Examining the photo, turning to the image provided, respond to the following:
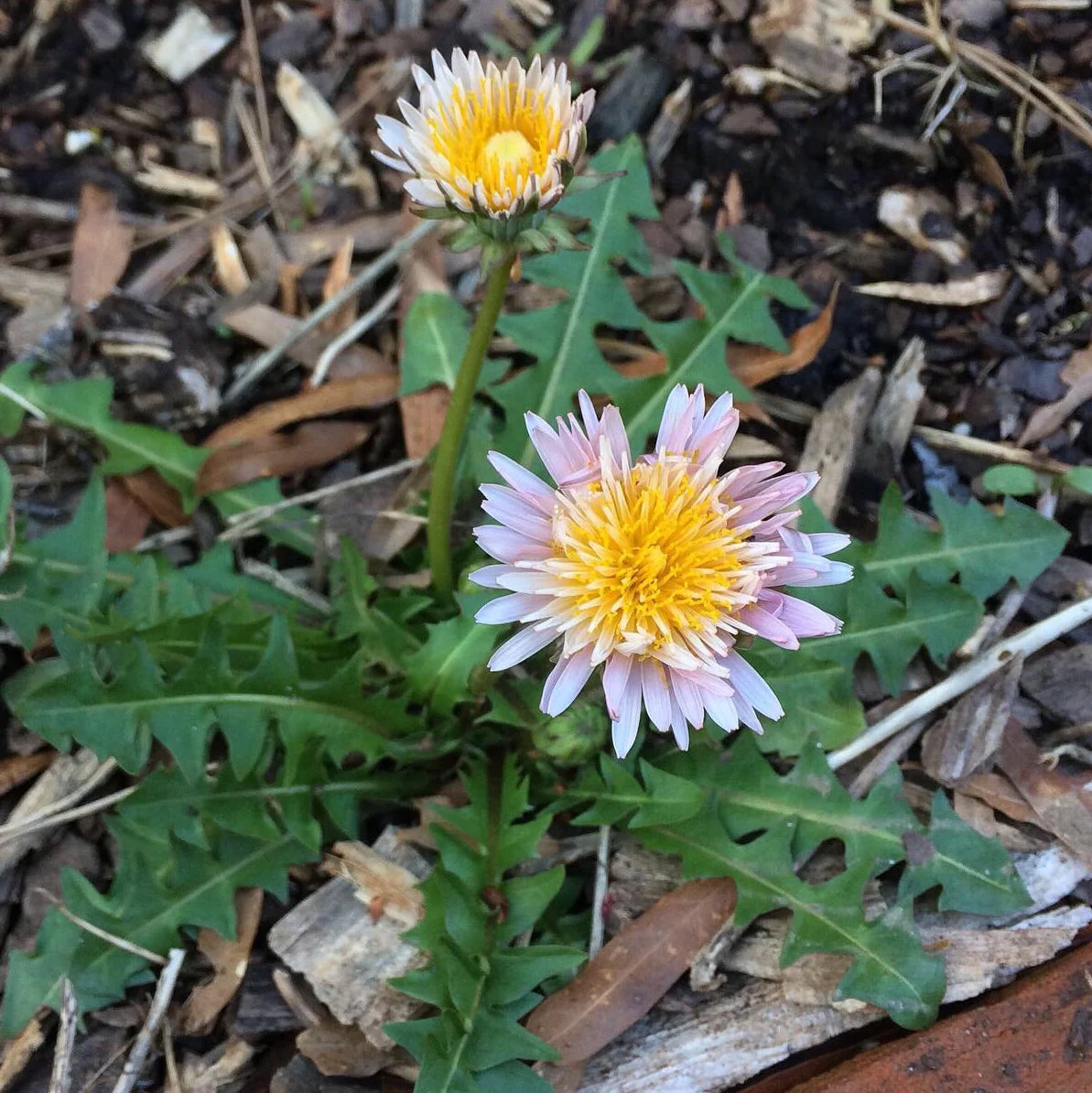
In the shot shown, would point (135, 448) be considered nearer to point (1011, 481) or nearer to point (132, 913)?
point (132, 913)

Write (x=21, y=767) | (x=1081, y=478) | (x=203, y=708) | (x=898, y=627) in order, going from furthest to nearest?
(x=21, y=767), (x=1081, y=478), (x=898, y=627), (x=203, y=708)

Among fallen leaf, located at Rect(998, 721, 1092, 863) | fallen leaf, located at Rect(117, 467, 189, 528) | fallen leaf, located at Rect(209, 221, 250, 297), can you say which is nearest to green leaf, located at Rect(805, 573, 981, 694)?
fallen leaf, located at Rect(998, 721, 1092, 863)

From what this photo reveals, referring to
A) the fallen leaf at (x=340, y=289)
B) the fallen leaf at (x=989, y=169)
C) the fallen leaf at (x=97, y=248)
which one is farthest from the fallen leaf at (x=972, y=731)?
the fallen leaf at (x=97, y=248)

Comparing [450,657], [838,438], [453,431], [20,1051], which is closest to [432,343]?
[453,431]

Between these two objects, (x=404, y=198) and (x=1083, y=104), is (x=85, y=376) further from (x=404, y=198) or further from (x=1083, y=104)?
(x=1083, y=104)

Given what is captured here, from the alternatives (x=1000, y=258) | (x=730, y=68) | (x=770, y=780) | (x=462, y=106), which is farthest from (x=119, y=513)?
(x=1000, y=258)
